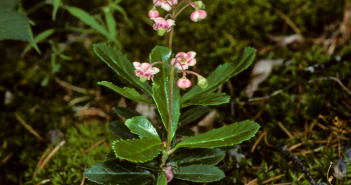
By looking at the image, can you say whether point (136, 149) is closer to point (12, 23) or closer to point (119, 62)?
point (119, 62)

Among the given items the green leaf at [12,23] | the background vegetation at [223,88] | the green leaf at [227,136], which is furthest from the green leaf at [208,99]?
the green leaf at [12,23]

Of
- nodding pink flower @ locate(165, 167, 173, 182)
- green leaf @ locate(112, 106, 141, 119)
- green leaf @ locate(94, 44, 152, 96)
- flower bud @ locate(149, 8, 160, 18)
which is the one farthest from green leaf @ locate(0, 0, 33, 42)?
nodding pink flower @ locate(165, 167, 173, 182)

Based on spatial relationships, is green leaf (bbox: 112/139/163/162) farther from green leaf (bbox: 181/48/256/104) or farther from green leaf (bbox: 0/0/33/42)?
green leaf (bbox: 0/0/33/42)

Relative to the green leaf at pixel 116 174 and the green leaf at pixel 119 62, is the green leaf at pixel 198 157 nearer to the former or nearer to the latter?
the green leaf at pixel 116 174

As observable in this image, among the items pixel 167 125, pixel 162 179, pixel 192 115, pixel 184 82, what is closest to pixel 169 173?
pixel 162 179

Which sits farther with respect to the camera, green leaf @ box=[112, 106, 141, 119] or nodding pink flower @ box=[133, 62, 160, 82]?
green leaf @ box=[112, 106, 141, 119]

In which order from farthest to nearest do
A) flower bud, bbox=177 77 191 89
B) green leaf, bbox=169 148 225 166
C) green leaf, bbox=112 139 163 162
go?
1. green leaf, bbox=169 148 225 166
2. flower bud, bbox=177 77 191 89
3. green leaf, bbox=112 139 163 162

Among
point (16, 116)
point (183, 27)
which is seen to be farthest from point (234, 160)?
point (16, 116)
